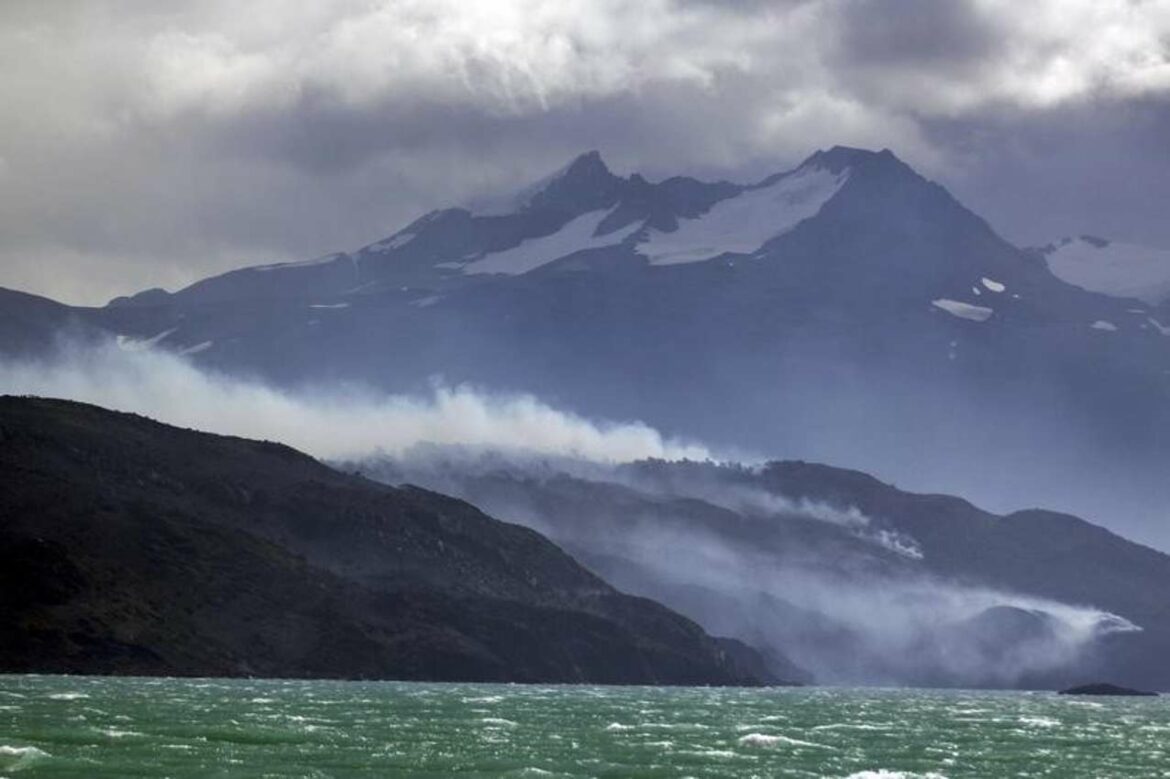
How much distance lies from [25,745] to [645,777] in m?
56.5

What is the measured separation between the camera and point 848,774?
591 feet

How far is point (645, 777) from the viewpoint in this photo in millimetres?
172875

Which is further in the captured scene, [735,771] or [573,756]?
[573,756]

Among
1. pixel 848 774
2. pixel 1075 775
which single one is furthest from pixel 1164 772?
pixel 848 774

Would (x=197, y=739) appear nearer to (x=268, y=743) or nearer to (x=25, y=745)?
(x=268, y=743)

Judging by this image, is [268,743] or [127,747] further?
[268,743]

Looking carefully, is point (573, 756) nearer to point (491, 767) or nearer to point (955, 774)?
point (491, 767)

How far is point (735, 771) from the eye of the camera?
7032 inches

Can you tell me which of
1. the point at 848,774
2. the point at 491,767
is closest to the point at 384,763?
the point at 491,767

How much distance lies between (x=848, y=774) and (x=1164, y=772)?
3568 centimetres

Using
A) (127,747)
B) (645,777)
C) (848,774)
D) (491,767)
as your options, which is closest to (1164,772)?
(848,774)

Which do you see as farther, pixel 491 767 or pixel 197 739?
pixel 197 739

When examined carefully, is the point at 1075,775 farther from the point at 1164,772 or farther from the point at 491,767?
the point at 491,767

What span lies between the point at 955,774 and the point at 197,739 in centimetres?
7544
